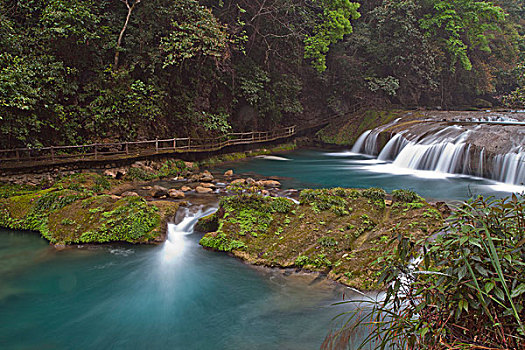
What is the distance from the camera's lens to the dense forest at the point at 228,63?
40.9ft

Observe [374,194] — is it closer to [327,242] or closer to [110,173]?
[327,242]

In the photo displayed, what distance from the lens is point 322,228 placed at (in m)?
7.65

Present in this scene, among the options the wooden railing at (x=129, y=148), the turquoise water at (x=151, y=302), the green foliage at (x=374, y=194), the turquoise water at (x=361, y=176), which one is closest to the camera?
the turquoise water at (x=151, y=302)

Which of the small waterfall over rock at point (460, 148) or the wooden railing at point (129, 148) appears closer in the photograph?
the wooden railing at point (129, 148)

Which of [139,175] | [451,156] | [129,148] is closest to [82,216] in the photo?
[139,175]

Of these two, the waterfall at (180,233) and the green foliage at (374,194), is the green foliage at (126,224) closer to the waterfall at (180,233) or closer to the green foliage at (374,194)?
the waterfall at (180,233)

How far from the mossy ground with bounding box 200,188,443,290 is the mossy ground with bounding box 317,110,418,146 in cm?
1595

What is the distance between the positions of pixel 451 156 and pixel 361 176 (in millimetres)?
4230

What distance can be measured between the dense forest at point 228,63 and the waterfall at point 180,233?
256 inches

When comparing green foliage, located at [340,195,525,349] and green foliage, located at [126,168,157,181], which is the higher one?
green foliage, located at [340,195,525,349]

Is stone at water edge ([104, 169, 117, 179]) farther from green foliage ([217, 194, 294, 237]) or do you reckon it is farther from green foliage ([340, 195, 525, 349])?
green foliage ([340, 195, 525, 349])

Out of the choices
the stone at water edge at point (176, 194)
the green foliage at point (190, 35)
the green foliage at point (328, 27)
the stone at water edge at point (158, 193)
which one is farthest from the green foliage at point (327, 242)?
the green foliage at point (328, 27)

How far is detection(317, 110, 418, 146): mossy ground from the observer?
77.3 feet

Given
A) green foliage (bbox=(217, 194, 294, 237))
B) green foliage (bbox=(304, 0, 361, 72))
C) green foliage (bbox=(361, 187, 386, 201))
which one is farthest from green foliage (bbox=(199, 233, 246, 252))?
green foliage (bbox=(304, 0, 361, 72))
